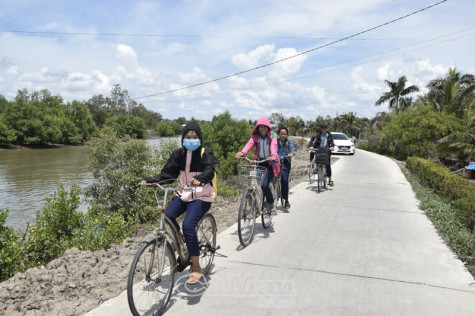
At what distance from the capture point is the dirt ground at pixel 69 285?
3.41 meters

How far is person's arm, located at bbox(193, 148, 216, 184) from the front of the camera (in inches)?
141

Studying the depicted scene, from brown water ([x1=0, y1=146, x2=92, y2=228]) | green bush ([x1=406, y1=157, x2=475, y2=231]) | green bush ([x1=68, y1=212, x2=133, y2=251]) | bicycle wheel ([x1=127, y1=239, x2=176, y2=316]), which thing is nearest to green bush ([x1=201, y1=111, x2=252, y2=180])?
brown water ([x1=0, y1=146, x2=92, y2=228])

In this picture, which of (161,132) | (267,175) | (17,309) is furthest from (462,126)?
(161,132)

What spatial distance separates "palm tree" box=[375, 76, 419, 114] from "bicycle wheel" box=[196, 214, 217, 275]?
169ft

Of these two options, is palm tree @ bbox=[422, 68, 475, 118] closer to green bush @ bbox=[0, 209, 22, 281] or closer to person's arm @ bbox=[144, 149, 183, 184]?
person's arm @ bbox=[144, 149, 183, 184]

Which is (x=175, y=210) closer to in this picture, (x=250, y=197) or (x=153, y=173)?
(x=250, y=197)

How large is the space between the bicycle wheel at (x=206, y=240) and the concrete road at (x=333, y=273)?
0.17 m

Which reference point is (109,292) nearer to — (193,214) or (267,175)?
(193,214)

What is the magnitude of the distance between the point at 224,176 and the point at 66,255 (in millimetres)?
20813

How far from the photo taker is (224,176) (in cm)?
2567

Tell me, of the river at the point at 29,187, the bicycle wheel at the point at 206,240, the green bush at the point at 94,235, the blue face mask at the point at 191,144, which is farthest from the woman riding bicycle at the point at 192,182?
the river at the point at 29,187

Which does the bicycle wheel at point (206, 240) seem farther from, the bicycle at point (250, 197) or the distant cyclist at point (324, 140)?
the distant cyclist at point (324, 140)

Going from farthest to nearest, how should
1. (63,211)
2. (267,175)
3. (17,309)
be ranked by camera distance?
(63,211)
(267,175)
(17,309)

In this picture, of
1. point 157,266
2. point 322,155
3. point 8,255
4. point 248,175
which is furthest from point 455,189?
point 8,255
